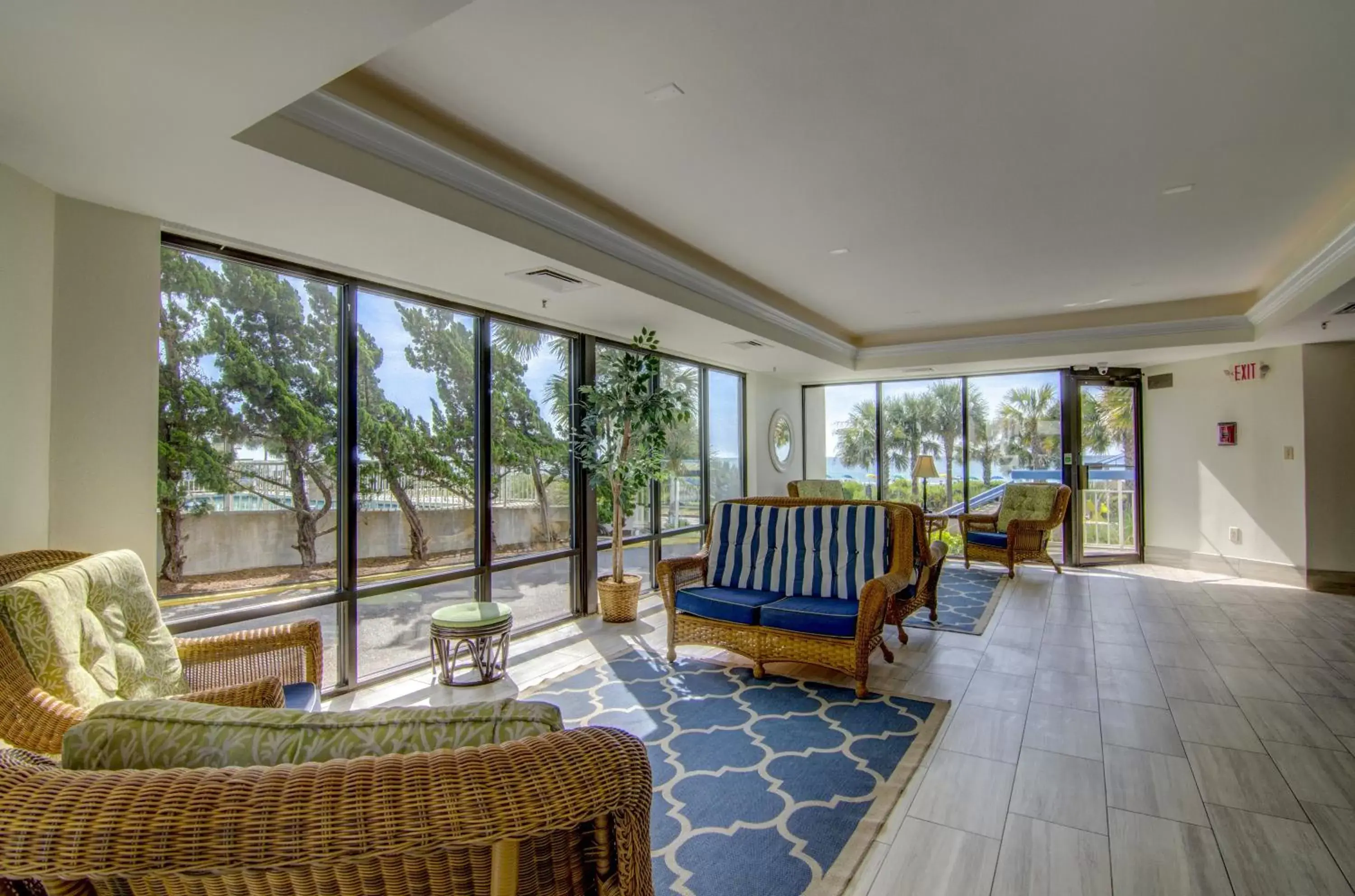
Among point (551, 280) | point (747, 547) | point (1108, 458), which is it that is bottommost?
point (747, 547)

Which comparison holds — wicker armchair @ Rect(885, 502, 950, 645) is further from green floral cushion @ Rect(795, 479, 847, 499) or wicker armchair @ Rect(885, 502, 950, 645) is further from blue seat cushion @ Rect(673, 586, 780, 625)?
green floral cushion @ Rect(795, 479, 847, 499)

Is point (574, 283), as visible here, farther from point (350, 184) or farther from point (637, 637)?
point (637, 637)

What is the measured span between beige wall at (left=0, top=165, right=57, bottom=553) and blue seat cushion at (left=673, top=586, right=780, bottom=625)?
2.97 m

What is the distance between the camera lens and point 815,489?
7.73 m

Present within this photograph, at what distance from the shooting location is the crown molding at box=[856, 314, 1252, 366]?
5.83 metres

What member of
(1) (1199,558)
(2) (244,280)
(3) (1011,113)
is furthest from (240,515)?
(1) (1199,558)

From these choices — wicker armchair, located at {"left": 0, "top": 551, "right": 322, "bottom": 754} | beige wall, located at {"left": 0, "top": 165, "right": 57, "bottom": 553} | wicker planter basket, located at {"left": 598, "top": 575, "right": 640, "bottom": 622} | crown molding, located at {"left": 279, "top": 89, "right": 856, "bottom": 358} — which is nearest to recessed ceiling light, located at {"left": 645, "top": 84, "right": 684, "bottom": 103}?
crown molding, located at {"left": 279, "top": 89, "right": 856, "bottom": 358}

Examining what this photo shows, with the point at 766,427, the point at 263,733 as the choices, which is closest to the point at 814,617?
the point at 263,733

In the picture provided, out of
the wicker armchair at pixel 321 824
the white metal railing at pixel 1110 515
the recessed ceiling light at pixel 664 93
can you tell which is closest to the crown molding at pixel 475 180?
the recessed ceiling light at pixel 664 93

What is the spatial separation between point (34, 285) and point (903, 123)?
10.8ft

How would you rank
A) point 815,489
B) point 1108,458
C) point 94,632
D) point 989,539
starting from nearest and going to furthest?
point 94,632 < point 989,539 < point 1108,458 < point 815,489

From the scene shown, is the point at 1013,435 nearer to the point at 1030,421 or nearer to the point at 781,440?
the point at 1030,421

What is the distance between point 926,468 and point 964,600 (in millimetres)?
2534

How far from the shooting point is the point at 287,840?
818 mm
